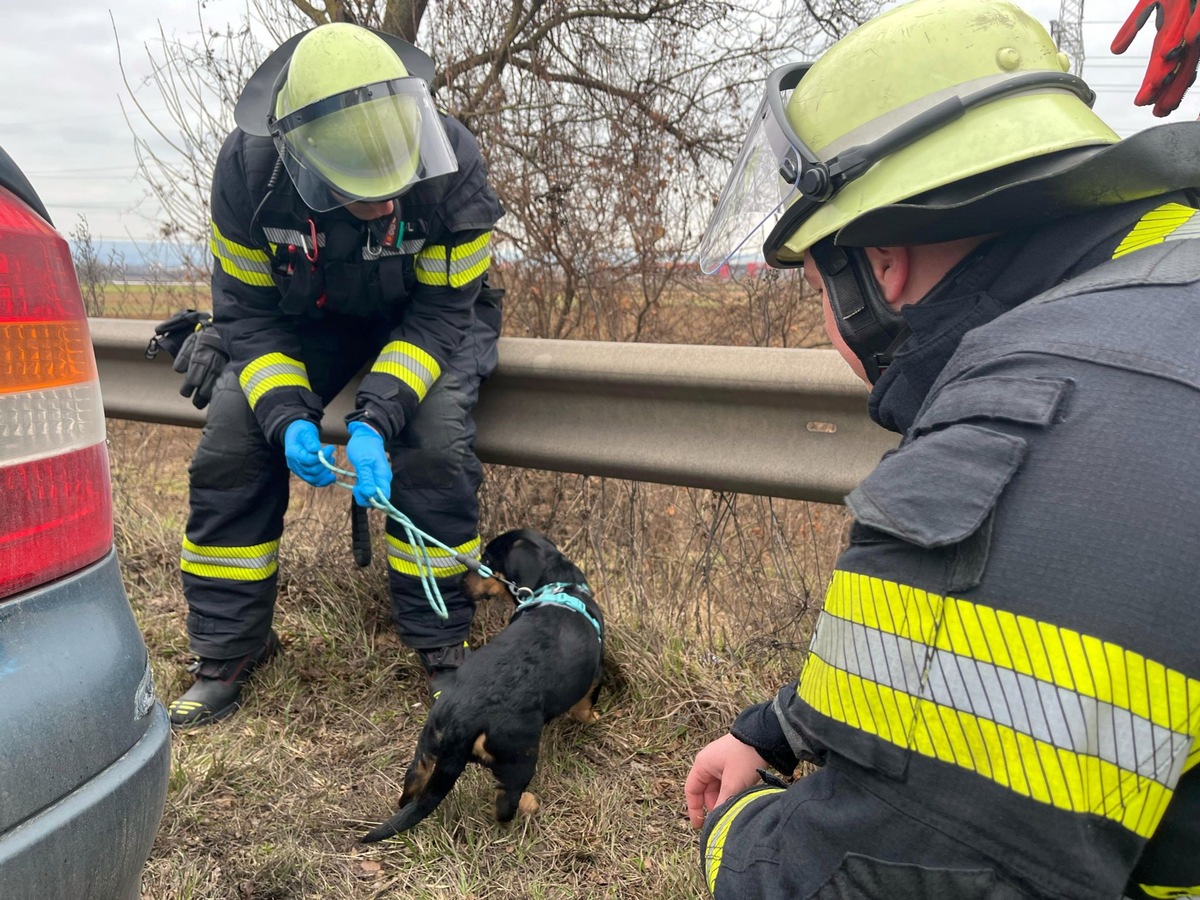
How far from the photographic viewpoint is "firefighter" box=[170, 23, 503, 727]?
299cm

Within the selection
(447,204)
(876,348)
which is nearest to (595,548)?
(447,204)

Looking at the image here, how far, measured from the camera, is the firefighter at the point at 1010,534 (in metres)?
0.88

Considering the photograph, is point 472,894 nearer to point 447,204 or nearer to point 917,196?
point 917,196

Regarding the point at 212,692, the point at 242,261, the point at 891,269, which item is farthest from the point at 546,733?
the point at 891,269

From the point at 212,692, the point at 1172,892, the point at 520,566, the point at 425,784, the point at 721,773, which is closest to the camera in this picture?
the point at 1172,892

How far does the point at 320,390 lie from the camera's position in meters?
3.53

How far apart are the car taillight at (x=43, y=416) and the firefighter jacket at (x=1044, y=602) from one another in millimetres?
1162

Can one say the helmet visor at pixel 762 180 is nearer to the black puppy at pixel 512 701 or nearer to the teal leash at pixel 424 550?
the black puppy at pixel 512 701

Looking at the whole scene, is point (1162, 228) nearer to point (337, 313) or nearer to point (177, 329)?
point (337, 313)

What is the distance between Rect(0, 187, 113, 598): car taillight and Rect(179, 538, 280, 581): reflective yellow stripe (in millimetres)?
1771

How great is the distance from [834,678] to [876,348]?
62 cm

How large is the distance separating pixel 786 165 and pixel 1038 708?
94 cm

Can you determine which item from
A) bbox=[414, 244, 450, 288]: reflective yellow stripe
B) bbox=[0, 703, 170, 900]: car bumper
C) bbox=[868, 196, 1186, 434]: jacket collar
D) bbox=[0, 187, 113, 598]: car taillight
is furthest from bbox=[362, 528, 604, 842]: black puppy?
bbox=[868, 196, 1186, 434]: jacket collar

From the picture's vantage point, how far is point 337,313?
3451mm
